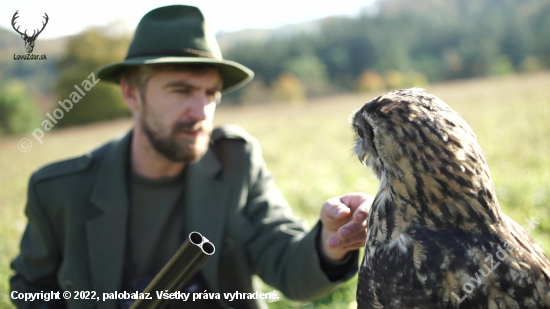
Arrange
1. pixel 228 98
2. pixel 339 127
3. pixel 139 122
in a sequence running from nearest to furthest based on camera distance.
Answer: pixel 139 122
pixel 339 127
pixel 228 98

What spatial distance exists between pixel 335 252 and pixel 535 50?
68.8 meters

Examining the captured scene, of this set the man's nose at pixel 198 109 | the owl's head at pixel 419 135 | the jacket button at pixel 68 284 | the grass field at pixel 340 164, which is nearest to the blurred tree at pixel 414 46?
the grass field at pixel 340 164

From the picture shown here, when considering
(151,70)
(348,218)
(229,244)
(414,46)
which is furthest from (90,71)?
(414,46)

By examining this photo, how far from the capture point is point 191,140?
3.25m

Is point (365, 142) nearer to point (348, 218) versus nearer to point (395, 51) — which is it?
point (348, 218)

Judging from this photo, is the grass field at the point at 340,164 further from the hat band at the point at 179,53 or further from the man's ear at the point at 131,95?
the man's ear at the point at 131,95

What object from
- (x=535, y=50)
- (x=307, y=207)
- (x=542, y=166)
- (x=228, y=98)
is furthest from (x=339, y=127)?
→ (x=535, y=50)

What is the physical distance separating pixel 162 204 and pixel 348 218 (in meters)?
1.62

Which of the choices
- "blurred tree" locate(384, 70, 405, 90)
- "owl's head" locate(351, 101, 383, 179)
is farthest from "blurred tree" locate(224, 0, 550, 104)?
"owl's head" locate(351, 101, 383, 179)

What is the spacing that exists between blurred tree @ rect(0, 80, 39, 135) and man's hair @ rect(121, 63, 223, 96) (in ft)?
140

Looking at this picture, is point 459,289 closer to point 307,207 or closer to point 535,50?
point 307,207

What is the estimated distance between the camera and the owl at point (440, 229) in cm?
160

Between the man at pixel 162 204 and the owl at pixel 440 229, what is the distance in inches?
51.5

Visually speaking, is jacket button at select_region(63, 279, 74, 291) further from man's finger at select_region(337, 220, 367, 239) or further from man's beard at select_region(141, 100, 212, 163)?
man's finger at select_region(337, 220, 367, 239)
